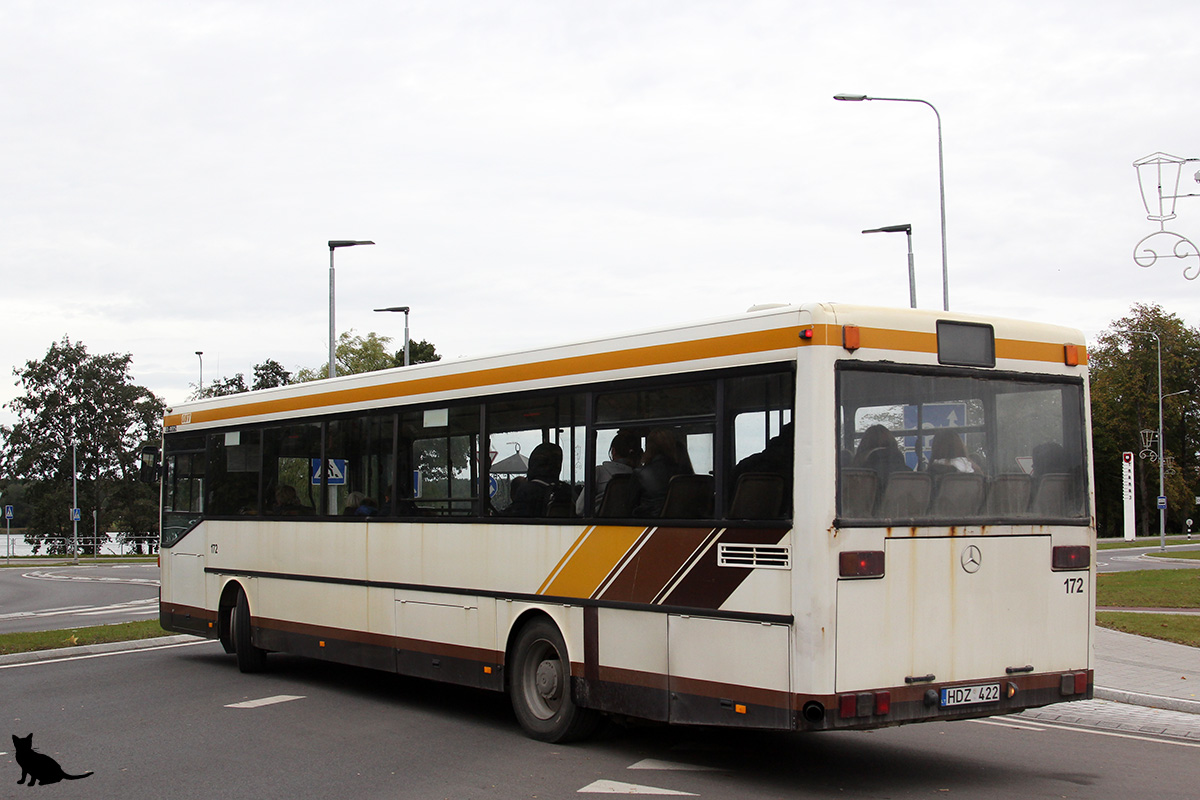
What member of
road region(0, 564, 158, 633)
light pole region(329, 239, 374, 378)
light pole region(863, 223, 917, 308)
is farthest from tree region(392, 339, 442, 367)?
light pole region(863, 223, 917, 308)

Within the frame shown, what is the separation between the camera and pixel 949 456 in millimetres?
8164

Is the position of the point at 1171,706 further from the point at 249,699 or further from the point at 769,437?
the point at 249,699

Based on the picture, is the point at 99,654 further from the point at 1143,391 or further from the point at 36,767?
the point at 1143,391

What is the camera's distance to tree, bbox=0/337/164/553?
90.6 metres

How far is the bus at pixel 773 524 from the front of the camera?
303 inches

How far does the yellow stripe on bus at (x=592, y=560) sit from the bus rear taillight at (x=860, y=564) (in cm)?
175

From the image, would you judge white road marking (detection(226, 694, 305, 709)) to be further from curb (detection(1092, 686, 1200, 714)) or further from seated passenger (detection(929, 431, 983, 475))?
curb (detection(1092, 686, 1200, 714))

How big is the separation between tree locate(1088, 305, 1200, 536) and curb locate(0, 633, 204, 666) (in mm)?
79699

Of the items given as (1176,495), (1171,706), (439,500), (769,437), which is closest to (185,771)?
(439,500)

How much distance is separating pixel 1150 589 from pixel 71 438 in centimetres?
8360

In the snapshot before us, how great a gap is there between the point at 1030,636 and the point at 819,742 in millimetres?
2331

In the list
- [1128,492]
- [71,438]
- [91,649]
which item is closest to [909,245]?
[91,649]

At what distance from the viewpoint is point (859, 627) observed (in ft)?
25.0

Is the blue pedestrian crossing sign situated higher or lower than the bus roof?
lower
